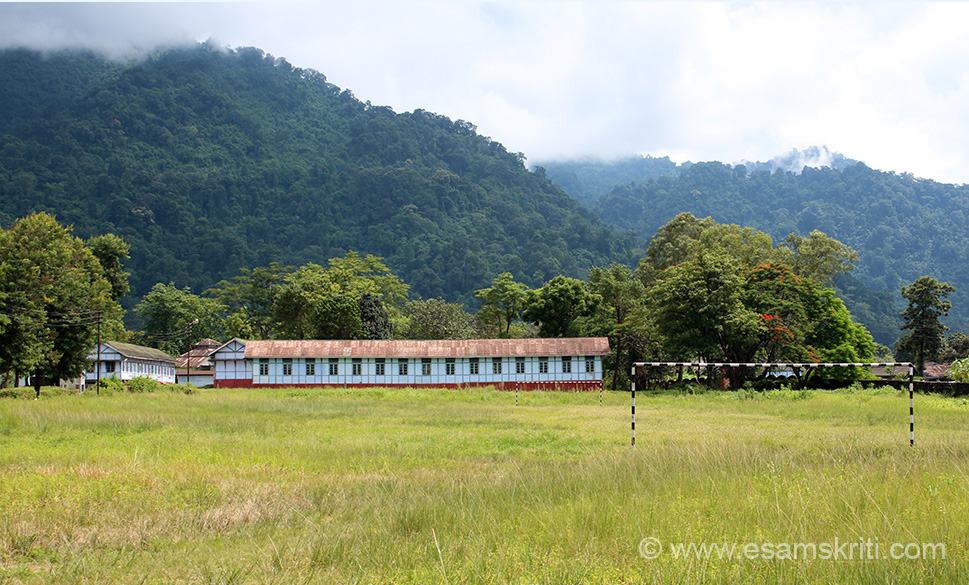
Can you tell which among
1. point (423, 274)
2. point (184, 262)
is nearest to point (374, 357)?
point (423, 274)

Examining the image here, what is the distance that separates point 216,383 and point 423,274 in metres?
90.8

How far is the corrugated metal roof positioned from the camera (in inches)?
2532

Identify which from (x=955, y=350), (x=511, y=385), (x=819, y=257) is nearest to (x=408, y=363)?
(x=511, y=385)

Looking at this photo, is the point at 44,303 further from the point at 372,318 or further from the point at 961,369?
the point at 961,369

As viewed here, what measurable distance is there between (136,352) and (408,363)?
115 feet

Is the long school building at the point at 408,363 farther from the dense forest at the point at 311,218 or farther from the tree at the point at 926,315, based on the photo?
the dense forest at the point at 311,218

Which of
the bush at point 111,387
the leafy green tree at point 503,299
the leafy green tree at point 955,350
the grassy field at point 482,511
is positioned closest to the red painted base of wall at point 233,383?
the bush at point 111,387

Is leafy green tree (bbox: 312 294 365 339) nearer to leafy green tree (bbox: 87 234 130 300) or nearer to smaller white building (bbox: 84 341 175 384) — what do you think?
leafy green tree (bbox: 87 234 130 300)

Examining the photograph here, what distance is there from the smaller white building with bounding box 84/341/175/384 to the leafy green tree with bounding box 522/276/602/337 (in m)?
34.8

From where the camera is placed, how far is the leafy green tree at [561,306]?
54.8m

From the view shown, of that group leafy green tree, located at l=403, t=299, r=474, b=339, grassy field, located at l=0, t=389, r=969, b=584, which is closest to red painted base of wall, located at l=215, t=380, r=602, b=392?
leafy green tree, located at l=403, t=299, r=474, b=339

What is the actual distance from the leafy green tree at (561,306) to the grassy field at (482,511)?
39.7 metres

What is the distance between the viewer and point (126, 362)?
216 feet

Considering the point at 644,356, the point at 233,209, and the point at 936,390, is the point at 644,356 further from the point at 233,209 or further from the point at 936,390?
the point at 233,209
